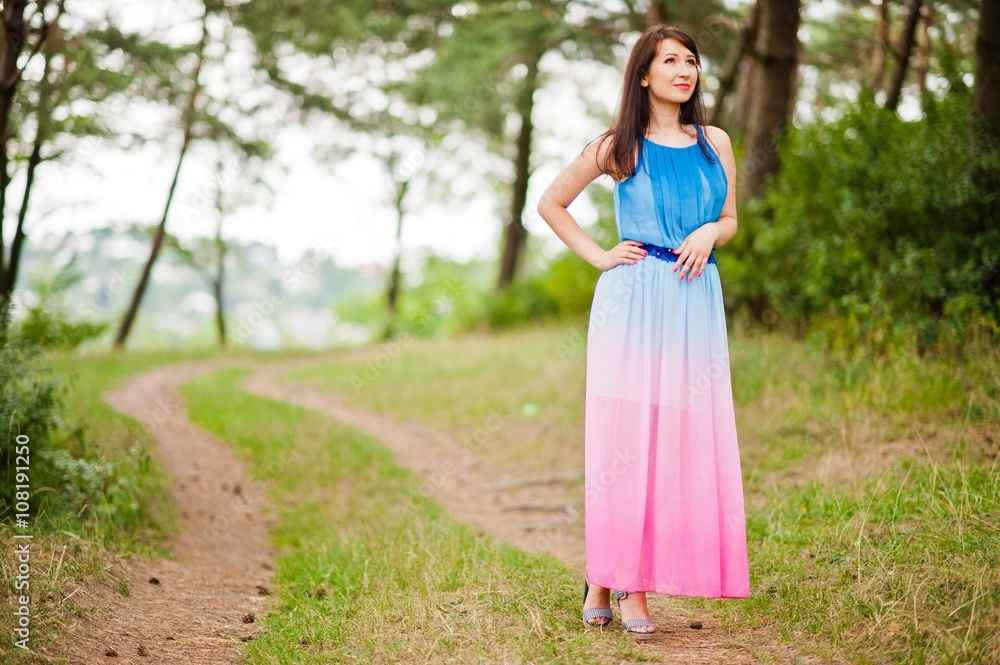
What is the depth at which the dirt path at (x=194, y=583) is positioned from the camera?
11.6ft

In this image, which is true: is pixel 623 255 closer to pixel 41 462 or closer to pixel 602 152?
pixel 602 152

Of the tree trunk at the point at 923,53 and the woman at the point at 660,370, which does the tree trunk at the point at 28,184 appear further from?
the tree trunk at the point at 923,53

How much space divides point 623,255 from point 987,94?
5.00 m

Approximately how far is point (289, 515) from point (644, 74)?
454cm

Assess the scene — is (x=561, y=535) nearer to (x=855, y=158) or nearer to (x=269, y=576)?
(x=269, y=576)

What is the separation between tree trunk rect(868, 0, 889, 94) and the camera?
1246 centimetres

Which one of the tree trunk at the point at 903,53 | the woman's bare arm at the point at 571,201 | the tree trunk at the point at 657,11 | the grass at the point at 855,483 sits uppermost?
the tree trunk at the point at 657,11

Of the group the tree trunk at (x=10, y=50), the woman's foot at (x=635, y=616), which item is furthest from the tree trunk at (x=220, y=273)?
the woman's foot at (x=635, y=616)

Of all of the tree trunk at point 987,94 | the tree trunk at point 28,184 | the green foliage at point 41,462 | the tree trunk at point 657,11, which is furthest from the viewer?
the tree trunk at point 657,11

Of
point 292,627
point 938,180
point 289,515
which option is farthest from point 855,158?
point 292,627

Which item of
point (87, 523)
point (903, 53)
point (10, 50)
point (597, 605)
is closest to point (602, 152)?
point (597, 605)

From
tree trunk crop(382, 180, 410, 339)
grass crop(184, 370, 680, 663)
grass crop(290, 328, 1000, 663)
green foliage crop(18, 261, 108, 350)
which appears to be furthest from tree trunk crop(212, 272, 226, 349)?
grass crop(184, 370, 680, 663)

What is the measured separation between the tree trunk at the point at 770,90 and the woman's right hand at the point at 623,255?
704 centimetres

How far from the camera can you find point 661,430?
335 cm
